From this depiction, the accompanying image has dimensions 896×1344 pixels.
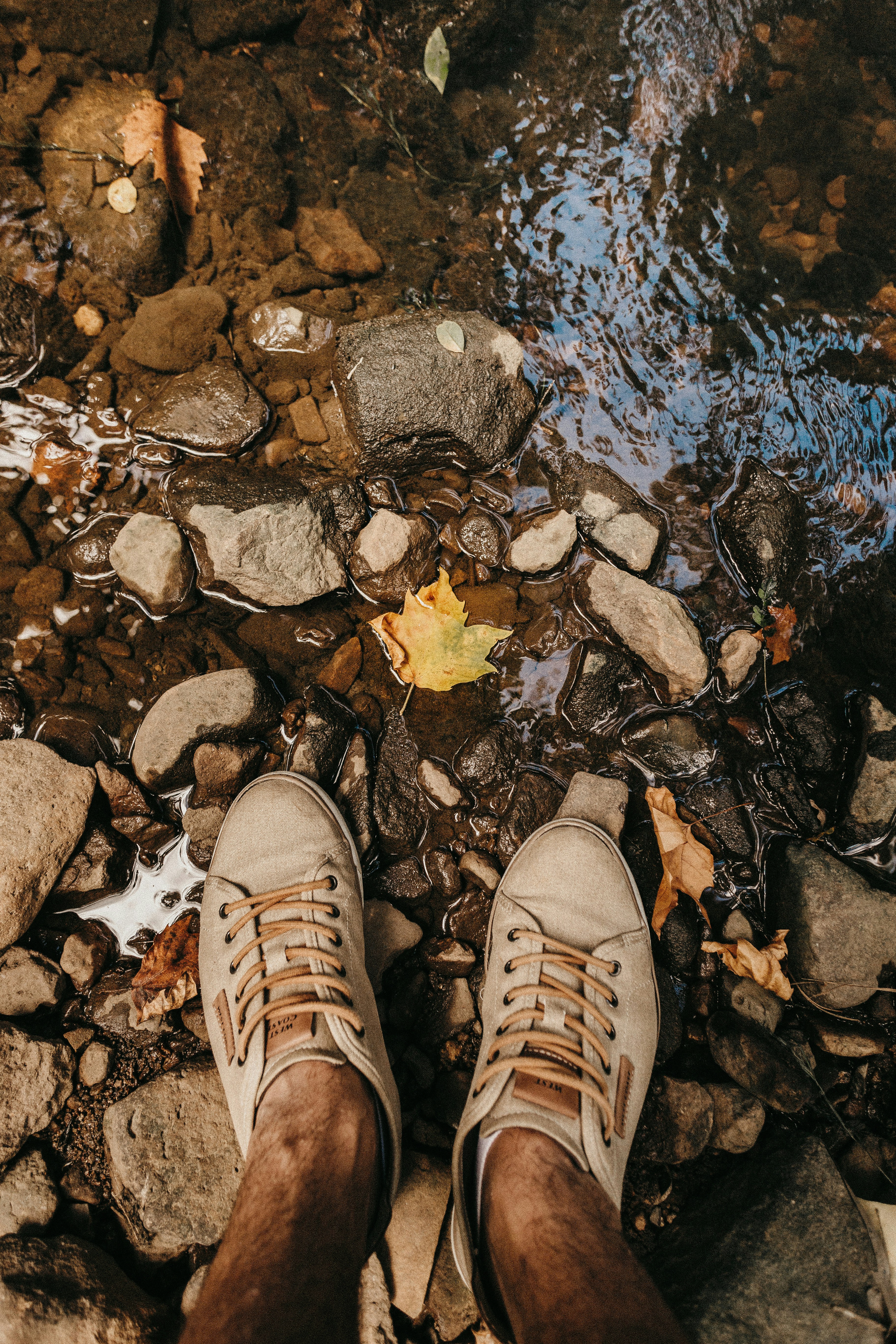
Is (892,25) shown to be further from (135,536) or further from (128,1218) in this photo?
(128,1218)

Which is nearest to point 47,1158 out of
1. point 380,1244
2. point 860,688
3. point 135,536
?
point 380,1244

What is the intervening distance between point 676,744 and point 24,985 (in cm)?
242

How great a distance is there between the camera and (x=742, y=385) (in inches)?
103

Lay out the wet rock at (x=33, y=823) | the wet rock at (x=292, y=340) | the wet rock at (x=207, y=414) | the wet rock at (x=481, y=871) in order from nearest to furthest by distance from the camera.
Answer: the wet rock at (x=33, y=823)
the wet rock at (x=481, y=871)
the wet rock at (x=207, y=414)
the wet rock at (x=292, y=340)

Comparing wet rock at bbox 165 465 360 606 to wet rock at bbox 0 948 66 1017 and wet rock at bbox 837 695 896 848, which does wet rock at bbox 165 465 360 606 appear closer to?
wet rock at bbox 0 948 66 1017

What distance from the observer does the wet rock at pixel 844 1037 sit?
2.28 meters

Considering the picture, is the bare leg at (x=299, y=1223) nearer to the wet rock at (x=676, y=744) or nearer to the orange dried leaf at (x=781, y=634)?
the wet rock at (x=676, y=744)

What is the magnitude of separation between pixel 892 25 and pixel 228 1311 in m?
5.13

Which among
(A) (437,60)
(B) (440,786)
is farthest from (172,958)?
(A) (437,60)

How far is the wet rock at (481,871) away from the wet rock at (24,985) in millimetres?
1457

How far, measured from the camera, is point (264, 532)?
2326mm

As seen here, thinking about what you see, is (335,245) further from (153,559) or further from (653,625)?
(653,625)

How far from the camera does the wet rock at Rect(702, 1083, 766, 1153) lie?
85.7 inches

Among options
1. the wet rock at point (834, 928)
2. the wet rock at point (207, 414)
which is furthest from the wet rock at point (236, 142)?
the wet rock at point (834, 928)
